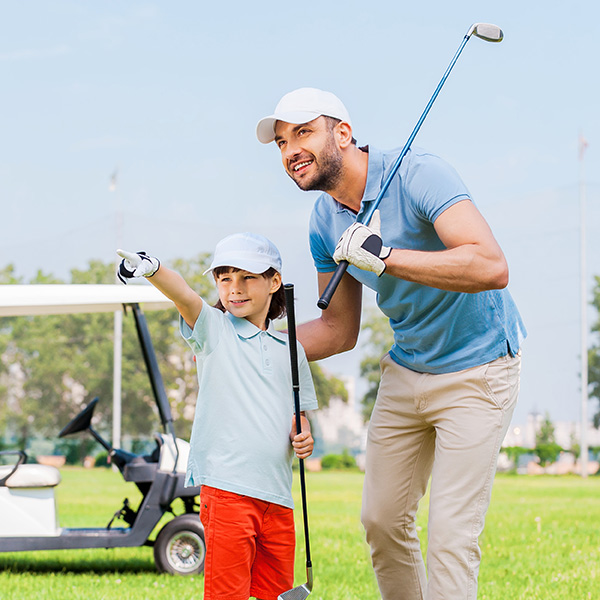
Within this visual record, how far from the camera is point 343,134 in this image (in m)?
3.35

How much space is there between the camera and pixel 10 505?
19.3ft

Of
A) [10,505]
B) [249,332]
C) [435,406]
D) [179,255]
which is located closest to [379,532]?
[435,406]

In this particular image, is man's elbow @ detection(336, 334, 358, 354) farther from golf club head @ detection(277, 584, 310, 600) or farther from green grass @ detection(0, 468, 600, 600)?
green grass @ detection(0, 468, 600, 600)

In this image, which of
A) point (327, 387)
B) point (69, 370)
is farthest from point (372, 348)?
point (69, 370)

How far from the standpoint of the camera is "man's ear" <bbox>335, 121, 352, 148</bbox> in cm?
332

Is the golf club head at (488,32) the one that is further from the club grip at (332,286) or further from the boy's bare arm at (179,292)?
the boy's bare arm at (179,292)

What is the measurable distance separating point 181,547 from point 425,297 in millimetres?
3365

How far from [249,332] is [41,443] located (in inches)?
1224

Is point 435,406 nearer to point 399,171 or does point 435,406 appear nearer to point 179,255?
point 399,171

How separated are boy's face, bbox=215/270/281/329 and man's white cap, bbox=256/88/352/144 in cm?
52

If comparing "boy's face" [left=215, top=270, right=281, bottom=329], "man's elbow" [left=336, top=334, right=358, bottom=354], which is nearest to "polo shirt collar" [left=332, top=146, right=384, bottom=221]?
"boy's face" [left=215, top=270, right=281, bottom=329]

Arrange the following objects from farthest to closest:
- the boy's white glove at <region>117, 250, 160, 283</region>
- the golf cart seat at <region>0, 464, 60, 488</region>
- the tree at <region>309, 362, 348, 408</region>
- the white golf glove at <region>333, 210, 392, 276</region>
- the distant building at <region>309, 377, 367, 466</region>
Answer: the tree at <region>309, 362, 348, 408</region> → the distant building at <region>309, 377, 367, 466</region> → the golf cart seat at <region>0, 464, 60, 488</region> → the white golf glove at <region>333, 210, 392, 276</region> → the boy's white glove at <region>117, 250, 160, 283</region>

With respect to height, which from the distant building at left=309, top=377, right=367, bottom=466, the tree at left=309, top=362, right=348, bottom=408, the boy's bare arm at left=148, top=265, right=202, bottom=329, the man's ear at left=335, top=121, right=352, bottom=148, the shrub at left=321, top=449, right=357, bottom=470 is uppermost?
the man's ear at left=335, top=121, right=352, bottom=148

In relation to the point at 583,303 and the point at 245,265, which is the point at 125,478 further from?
the point at 583,303
